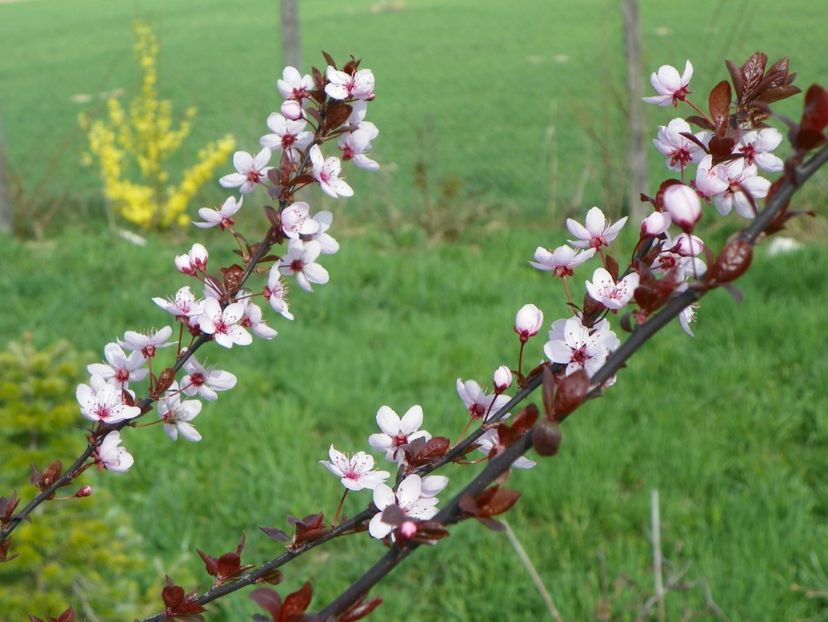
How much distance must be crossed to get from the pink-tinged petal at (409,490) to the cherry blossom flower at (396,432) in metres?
0.09

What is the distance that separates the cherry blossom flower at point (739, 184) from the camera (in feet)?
2.49

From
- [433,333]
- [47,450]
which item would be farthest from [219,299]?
[433,333]

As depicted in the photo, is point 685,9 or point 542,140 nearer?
point 542,140

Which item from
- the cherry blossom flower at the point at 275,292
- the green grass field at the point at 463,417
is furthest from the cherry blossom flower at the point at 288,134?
the green grass field at the point at 463,417

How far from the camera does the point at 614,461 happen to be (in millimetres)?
3260

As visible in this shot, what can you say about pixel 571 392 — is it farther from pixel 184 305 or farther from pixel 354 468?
pixel 184 305

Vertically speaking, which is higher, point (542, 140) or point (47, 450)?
point (47, 450)

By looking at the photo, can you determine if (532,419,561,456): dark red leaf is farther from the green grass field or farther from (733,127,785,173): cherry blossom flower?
the green grass field

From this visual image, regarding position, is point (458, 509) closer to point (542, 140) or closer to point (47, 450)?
point (47, 450)

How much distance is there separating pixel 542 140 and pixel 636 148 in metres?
3.65

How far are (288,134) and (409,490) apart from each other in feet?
1.21

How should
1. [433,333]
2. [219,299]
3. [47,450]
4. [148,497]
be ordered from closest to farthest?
[219,299]
[47,450]
[148,497]
[433,333]

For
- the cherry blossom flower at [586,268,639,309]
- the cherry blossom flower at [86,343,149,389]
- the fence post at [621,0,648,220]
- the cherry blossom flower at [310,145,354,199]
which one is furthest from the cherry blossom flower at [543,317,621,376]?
the fence post at [621,0,648,220]

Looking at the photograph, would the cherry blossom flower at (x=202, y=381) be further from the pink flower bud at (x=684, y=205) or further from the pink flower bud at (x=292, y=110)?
the pink flower bud at (x=684, y=205)
